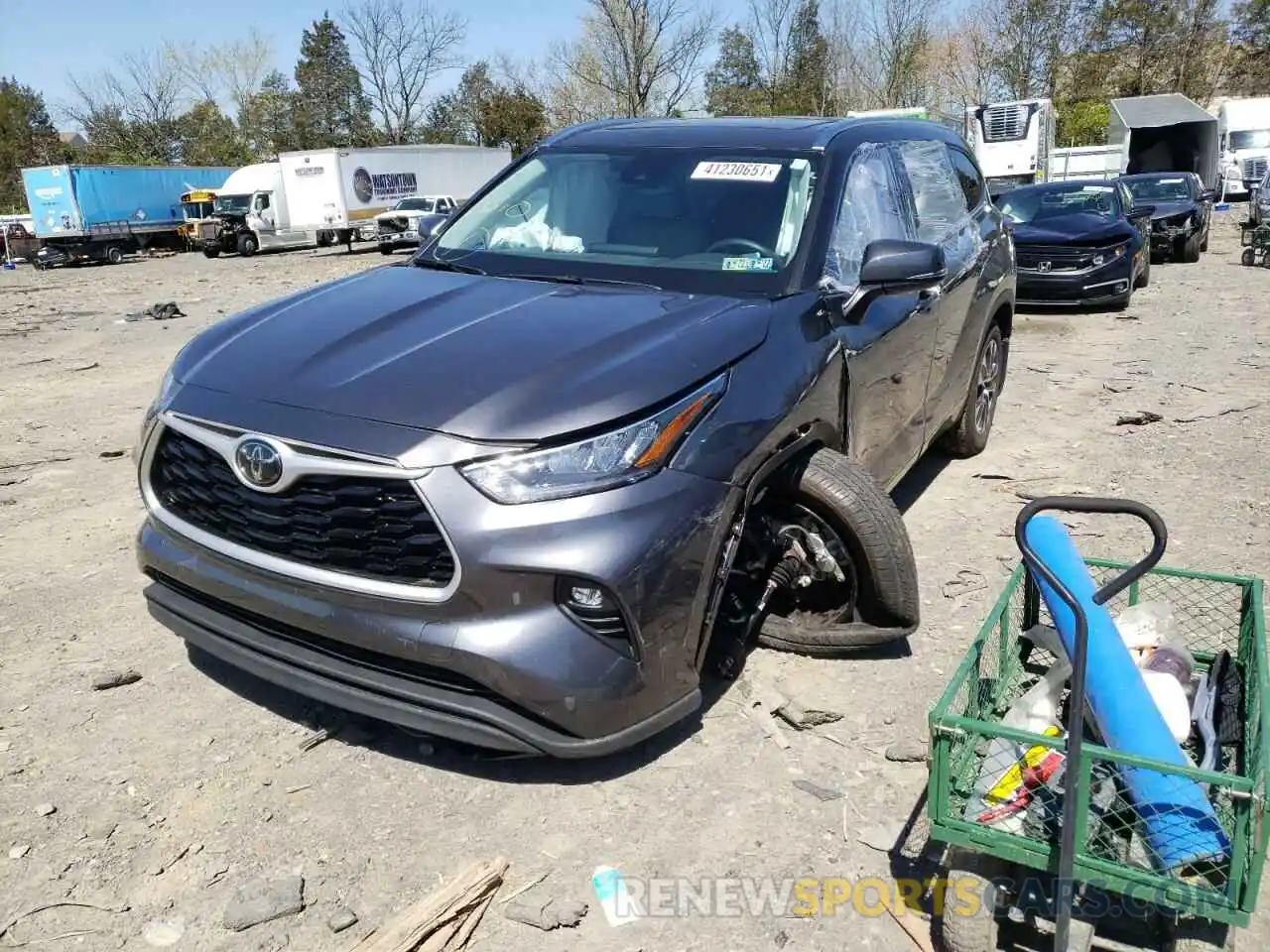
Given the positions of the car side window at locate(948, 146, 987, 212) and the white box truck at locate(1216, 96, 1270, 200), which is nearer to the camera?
the car side window at locate(948, 146, 987, 212)

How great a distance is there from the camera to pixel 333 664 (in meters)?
2.83

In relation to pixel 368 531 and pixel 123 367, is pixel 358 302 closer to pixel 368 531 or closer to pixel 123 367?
pixel 368 531

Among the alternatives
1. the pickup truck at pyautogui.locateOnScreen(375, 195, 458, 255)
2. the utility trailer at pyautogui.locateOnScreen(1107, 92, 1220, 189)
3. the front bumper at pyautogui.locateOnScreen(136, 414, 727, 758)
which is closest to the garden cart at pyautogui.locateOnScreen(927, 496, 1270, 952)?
the front bumper at pyautogui.locateOnScreen(136, 414, 727, 758)

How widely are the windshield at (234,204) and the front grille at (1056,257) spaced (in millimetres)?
28721

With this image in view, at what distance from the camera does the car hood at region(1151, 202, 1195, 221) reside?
17.4m

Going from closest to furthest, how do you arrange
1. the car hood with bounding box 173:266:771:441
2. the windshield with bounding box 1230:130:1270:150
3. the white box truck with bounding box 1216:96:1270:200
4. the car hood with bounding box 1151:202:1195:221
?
the car hood with bounding box 173:266:771:441 → the car hood with bounding box 1151:202:1195:221 → the white box truck with bounding box 1216:96:1270:200 → the windshield with bounding box 1230:130:1270:150

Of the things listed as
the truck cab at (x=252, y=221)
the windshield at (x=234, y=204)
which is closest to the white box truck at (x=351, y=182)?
the truck cab at (x=252, y=221)

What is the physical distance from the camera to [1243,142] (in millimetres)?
35594

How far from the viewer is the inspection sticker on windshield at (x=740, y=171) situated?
13.0 ft

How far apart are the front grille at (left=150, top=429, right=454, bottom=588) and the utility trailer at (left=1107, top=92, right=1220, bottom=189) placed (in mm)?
33453

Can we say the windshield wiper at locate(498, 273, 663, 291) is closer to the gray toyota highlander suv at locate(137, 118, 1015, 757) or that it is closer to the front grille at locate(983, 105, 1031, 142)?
the gray toyota highlander suv at locate(137, 118, 1015, 757)

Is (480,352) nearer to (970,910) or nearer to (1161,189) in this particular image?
(970,910)

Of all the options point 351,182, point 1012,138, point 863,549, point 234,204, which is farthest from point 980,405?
point 234,204

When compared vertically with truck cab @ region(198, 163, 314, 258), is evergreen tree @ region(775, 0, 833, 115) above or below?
above
